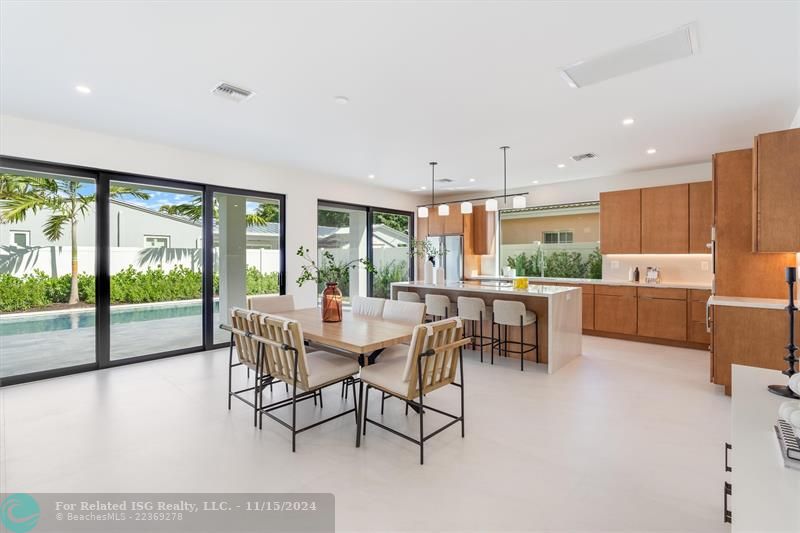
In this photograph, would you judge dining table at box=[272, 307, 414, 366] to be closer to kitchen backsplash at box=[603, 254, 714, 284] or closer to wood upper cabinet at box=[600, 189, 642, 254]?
wood upper cabinet at box=[600, 189, 642, 254]

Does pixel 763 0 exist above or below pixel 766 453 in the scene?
above

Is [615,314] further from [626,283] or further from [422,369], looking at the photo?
[422,369]

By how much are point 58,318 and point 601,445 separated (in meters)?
5.68

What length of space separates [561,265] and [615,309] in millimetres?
1422

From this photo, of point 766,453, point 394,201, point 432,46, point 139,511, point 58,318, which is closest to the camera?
point 766,453

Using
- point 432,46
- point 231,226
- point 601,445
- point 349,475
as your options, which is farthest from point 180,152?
point 601,445

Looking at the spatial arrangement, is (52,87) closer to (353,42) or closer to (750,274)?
(353,42)

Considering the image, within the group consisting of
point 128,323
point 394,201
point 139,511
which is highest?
point 394,201

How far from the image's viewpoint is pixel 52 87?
3.15 metres

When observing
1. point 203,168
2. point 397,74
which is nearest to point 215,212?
point 203,168

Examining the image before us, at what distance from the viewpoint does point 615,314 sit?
242 inches

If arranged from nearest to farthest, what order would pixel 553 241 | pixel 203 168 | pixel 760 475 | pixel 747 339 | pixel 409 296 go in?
1. pixel 760 475
2. pixel 747 339
3. pixel 203 168
4. pixel 409 296
5. pixel 553 241

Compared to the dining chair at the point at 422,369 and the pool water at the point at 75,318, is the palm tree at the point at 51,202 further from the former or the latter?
the dining chair at the point at 422,369

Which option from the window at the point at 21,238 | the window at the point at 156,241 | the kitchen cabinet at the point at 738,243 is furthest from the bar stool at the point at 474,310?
the window at the point at 21,238
